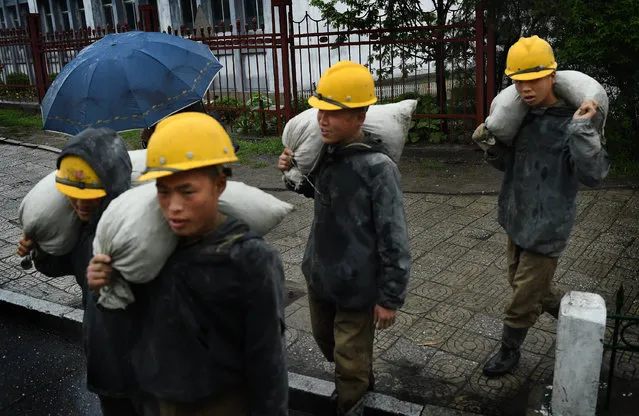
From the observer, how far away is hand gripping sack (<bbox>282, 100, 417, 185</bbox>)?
3215mm

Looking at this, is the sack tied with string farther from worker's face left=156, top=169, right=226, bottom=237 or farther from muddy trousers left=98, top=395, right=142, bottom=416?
worker's face left=156, top=169, right=226, bottom=237

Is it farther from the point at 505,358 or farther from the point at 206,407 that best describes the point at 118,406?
the point at 505,358

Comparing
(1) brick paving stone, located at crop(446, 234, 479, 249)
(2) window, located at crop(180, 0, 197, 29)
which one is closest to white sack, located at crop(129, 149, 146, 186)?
(1) brick paving stone, located at crop(446, 234, 479, 249)

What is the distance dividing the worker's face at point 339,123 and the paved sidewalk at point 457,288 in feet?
5.57

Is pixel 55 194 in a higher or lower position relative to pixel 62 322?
higher

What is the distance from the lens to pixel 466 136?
31.6 ft

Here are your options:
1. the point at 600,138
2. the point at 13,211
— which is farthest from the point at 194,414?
the point at 13,211

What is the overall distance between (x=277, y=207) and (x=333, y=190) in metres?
0.80

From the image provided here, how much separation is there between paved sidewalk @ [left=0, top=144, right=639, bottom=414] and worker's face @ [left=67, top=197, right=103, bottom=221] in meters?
1.99

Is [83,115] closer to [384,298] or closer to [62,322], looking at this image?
[62,322]

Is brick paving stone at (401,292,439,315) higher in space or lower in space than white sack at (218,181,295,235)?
lower

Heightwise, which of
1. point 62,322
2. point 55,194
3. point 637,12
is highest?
point 637,12

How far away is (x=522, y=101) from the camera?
139 inches

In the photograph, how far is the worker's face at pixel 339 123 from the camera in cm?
297
